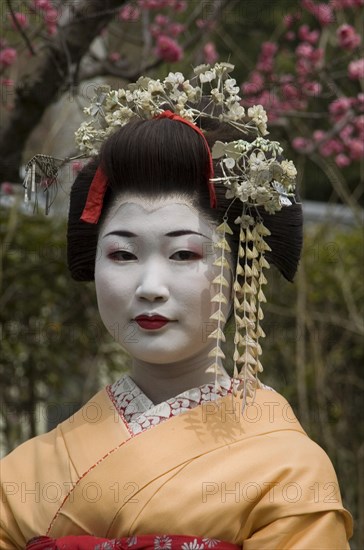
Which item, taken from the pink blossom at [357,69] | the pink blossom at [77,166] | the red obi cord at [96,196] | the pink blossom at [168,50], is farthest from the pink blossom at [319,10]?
the red obi cord at [96,196]

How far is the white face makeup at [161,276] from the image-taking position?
195 centimetres

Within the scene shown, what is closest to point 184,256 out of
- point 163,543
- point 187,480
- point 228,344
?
point 187,480

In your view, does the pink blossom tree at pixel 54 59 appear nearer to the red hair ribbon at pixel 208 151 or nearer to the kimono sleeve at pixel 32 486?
the red hair ribbon at pixel 208 151

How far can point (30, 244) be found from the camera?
12.9 ft

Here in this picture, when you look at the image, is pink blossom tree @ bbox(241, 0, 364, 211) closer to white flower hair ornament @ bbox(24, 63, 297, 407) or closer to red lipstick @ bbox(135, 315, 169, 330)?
white flower hair ornament @ bbox(24, 63, 297, 407)

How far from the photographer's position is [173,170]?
198 cm

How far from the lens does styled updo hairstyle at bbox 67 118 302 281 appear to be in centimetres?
197

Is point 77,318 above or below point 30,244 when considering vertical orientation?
below

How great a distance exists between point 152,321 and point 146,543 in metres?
0.45

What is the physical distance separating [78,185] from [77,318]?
192cm

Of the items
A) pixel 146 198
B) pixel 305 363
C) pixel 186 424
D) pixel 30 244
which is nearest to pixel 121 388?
pixel 186 424

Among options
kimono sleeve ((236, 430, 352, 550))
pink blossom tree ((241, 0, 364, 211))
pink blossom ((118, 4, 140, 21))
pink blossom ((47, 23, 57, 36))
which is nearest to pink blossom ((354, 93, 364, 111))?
pink blossom tree ((241, 0, 364, 211))

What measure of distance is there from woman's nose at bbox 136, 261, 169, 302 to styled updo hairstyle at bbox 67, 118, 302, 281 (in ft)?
0.52

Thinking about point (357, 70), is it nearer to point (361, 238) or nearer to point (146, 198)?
point (361, 238)
